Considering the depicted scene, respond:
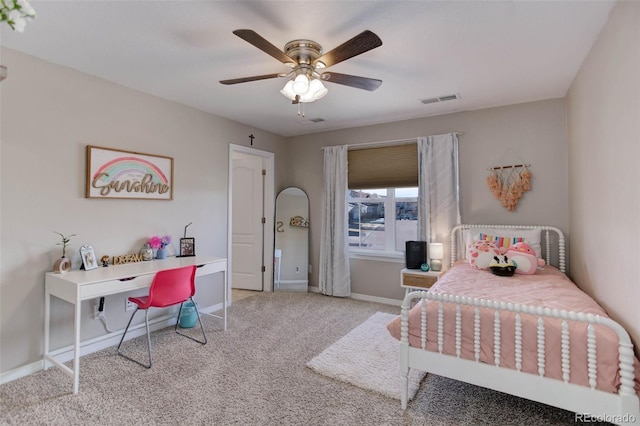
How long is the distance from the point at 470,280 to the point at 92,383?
2984mm

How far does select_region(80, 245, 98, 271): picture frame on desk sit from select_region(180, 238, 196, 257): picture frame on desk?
0.85 m

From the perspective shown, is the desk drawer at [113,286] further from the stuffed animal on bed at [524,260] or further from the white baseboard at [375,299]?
the stuffed animal on bed at [524,260]

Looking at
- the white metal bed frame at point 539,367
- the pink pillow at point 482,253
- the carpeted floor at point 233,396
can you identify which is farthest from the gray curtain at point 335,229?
the white metal bed frame at point 539,367

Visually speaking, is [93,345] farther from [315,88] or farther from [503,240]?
[503,240]

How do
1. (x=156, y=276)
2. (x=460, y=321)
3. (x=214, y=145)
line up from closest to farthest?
(x=460, y=321)
(x=156, y=276)
(x=214, y=145)

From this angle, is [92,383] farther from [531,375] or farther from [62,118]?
[531,375]

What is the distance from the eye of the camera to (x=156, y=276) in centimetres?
257

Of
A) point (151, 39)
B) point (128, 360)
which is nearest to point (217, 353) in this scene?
point (128, 360)

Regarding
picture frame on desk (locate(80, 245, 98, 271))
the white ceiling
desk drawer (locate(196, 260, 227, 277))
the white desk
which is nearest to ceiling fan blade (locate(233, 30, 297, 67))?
the white ceiling

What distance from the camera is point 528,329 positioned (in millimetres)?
1659

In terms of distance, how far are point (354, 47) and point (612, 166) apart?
1.76 meters

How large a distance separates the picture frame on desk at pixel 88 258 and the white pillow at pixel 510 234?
3.65 metres

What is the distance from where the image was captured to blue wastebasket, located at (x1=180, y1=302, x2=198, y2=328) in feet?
10.9

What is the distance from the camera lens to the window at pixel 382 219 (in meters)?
4.22
